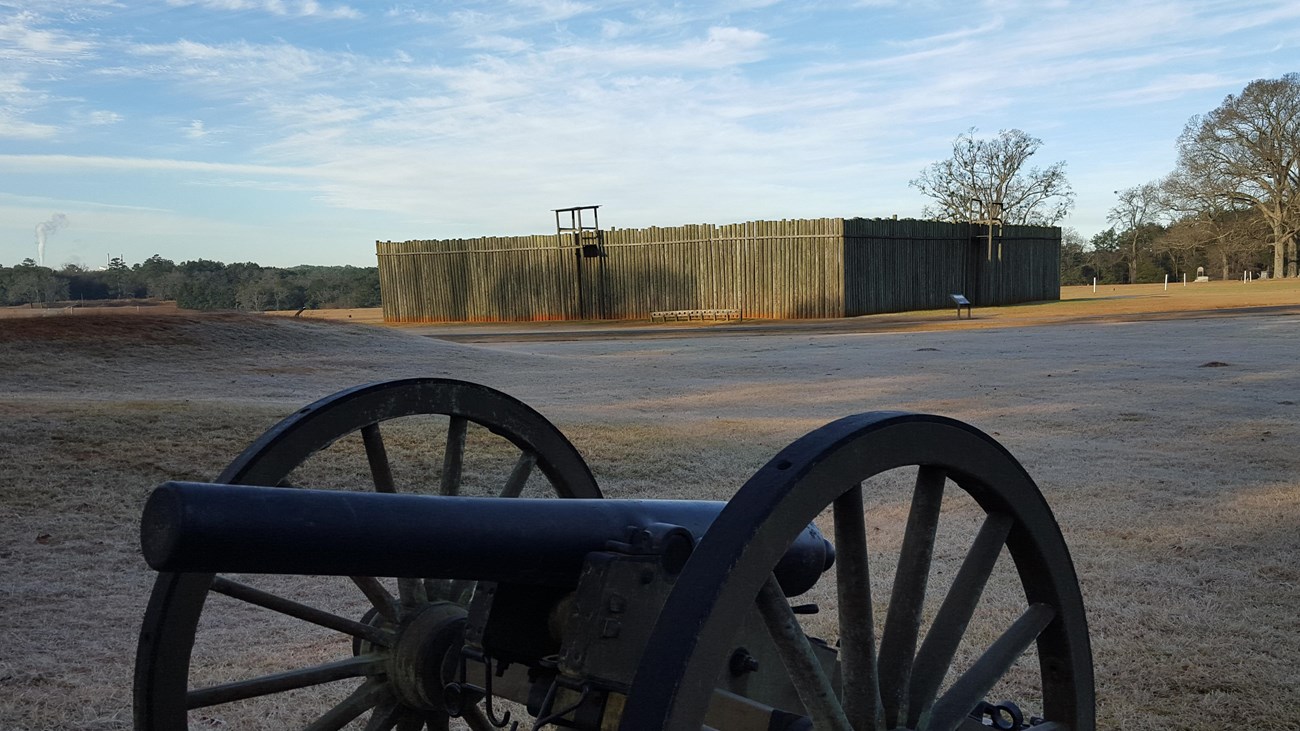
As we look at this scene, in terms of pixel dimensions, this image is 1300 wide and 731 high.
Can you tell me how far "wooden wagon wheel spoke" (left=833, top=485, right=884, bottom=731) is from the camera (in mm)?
2145

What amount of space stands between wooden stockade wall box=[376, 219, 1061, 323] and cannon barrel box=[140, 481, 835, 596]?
29.4m

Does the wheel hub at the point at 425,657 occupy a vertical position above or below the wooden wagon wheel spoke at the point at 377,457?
below

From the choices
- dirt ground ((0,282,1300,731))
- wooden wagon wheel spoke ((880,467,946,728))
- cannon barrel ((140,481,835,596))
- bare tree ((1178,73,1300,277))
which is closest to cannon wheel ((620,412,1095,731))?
wooden wagon wheel spoke ((880,467,946,728))

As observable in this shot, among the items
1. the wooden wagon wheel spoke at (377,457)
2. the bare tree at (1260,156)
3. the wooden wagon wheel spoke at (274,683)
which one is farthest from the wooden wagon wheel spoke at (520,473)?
the bare tree at (1260,156)

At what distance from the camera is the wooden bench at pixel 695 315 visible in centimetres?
3266

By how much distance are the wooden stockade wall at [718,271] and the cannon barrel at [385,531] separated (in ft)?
96.6

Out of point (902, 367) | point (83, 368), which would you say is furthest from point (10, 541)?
point (902, 367)

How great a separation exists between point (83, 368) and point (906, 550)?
48.0ft

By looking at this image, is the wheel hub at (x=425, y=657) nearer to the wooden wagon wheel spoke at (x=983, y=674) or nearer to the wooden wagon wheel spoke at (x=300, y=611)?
the wooden wagon wheel spoke at (x=300, y=611)

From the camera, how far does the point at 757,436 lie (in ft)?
32.6

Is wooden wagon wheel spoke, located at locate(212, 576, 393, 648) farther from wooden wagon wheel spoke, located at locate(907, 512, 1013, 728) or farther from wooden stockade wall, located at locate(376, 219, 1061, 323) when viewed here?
wooden stockade wall, located at locate(376, 219, 1061, 323)

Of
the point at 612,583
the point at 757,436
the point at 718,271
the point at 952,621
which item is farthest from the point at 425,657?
the point at 718,271

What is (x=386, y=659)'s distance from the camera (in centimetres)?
300

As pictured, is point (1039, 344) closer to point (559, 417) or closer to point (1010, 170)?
point (559, 417)
